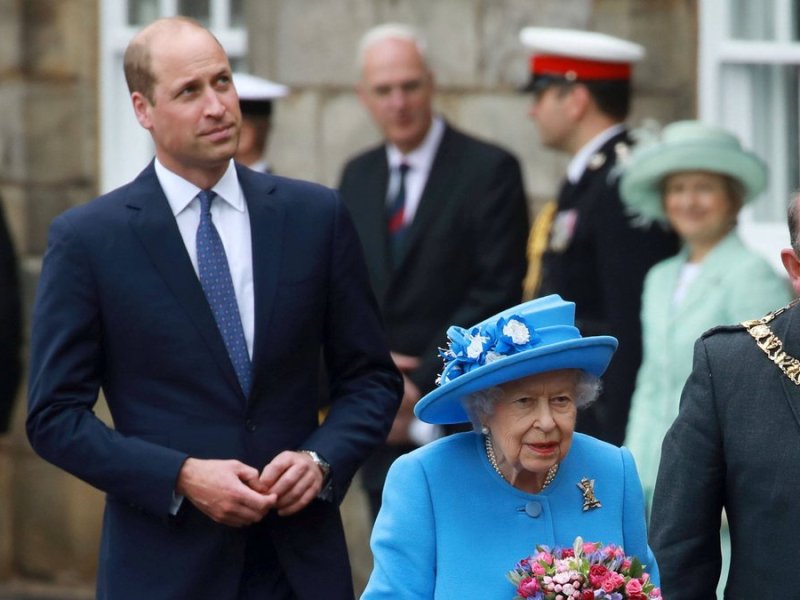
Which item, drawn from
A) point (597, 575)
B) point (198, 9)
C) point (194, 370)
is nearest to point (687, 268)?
point (194, 370)

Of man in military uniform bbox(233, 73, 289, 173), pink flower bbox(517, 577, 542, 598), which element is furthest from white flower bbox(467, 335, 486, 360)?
man in military uniform bbox(233, 73, 289, 173)

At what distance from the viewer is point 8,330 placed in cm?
834

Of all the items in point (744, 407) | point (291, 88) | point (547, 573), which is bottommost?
point (547, 573)

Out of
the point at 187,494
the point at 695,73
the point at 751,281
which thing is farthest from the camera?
the point at 695,73

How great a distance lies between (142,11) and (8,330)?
7.76 feet

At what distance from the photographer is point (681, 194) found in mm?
7242

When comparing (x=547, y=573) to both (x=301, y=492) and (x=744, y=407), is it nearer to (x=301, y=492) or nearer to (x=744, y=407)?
(x=744, y=407)

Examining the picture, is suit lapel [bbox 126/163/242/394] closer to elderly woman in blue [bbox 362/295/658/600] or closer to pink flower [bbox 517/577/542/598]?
elderly woman in blue [bbox 362/295/658/600]

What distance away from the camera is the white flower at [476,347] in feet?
14.2

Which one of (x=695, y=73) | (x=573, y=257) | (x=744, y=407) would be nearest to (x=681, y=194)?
(x=573, y=257)

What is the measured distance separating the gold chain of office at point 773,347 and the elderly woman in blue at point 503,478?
0.30 meters

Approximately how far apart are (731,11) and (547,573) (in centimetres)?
495

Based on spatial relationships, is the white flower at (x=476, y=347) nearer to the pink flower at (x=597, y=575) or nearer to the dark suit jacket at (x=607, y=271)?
the pink flower at (x=597, y=575)

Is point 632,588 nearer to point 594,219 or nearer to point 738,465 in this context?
point 738,465
